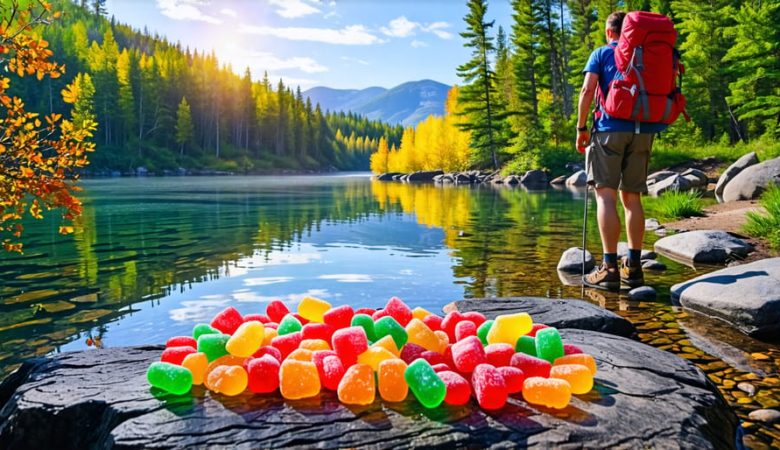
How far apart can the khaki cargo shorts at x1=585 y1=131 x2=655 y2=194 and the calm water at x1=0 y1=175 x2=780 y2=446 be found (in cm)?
121

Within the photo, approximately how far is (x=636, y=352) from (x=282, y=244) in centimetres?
795

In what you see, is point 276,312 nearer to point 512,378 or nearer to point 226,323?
point 226,323

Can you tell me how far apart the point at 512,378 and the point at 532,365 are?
0.27m

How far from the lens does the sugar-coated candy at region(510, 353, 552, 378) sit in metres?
2.45

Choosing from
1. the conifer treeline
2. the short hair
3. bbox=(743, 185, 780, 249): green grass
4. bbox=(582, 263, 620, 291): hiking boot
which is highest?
the conifer treeline

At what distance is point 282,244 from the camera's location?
393 inches

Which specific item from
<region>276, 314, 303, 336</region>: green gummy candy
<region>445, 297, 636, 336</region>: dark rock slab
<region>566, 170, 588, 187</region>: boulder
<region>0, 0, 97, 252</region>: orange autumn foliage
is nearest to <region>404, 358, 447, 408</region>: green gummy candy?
<region>276, 314, 303, 336</region>: green gummy candy

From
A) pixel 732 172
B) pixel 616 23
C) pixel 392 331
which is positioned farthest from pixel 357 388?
pixel 732 172

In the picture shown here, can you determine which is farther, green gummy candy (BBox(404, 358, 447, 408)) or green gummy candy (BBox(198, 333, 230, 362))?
green gummy candy (BBox(198, 333, 230, 362))

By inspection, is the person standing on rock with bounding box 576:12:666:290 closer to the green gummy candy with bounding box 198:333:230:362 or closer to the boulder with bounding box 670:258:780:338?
the boulder with bounding box 670:258:780:338

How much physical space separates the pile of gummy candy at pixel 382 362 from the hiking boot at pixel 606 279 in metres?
2.84

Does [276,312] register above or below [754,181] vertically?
below

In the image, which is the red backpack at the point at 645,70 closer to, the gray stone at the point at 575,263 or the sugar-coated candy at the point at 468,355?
the gray stone at the point at 575,263

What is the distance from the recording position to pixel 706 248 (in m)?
7.01
